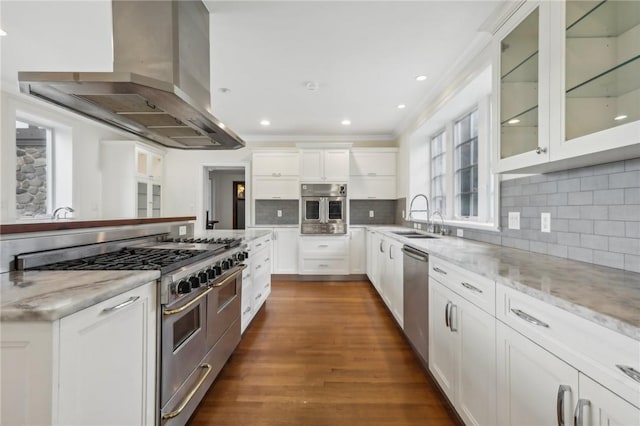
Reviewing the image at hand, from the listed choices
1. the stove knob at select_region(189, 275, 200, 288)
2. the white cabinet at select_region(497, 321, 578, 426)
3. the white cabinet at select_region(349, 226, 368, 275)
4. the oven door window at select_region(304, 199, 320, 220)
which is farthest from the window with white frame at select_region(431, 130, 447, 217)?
the stove knob at select_region(189, 275, 200, 288)

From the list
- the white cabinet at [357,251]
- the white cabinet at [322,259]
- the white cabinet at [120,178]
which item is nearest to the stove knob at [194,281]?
the white cabinet at [322,259]

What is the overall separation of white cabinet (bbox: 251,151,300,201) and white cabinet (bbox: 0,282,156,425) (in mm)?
3789

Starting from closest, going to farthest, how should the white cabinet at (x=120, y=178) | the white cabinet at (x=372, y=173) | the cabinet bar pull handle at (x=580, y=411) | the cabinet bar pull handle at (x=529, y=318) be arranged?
the cabinet bar pull handle at (x=580, y=411)
the cabinet bar pull handle at (x=529, y=318)
the white cabinet at (x=120, y=178)
the white cabinet at (x=372, y=173)

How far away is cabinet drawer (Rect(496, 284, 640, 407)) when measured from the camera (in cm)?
62

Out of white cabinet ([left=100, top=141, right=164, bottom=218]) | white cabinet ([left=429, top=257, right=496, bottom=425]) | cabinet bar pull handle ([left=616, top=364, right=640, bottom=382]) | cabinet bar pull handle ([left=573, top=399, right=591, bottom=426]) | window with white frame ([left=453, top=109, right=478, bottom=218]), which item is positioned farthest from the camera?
white cabinet ([left=100, top=141, right=164, bottom=218])

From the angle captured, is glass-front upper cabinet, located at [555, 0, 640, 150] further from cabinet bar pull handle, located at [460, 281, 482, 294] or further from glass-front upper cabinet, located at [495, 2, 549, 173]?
cabinet bar pull handle, located at [460, 281, 482, 294]

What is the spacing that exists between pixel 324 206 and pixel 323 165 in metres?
0.72

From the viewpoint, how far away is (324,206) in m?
4.51

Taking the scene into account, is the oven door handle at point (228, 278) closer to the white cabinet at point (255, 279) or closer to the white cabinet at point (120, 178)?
the white cabinet at point (255, 279)

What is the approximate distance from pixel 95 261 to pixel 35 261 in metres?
0.21

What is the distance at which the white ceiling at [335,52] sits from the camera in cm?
188

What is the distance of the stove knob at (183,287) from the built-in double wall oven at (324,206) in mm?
3225

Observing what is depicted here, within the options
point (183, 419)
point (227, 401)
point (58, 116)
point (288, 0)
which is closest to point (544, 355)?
point (183, 419)

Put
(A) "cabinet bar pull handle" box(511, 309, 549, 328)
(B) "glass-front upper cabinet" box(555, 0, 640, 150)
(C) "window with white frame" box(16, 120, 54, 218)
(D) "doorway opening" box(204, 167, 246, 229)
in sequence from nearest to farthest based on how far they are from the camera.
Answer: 1. (A) "cabinet bar pull handle" box(511, 309, 549, 328)
2. (B) "glass-front upper cabinet" box(555, 0, 640, 150)
3. (C) "window with white frame" box(16, 120, 54, 218)
4. (D) "doorway opening" box(204, 167, 246, 229)
